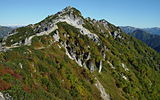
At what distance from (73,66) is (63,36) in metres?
31.6

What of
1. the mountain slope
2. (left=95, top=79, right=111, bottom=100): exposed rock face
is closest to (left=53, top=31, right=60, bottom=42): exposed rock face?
the mountain slope

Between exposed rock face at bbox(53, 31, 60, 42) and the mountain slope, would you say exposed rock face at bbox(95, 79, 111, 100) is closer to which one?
the mountain slope

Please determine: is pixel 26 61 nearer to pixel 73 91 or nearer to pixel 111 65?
pixel 73 91

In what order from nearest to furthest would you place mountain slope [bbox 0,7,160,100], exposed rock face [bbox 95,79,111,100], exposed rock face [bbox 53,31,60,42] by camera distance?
1. mountain slope [bbox 0,7,160,100]
2. exposed rock face [bbox 95,79,111,100]
3. exposed rock face [bbox 53,31,60,42]

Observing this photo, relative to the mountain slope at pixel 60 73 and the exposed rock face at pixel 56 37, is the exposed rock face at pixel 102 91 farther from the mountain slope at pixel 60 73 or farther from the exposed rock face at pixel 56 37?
the exposed rock face at pixel 56 37

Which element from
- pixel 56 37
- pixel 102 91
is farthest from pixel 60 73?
pixel 56 37

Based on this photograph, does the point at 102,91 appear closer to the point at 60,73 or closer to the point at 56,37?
the point at 60,73

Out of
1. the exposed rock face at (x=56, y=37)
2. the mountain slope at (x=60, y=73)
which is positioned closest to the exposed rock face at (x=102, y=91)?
the mountain slope at (x=60, y=73)

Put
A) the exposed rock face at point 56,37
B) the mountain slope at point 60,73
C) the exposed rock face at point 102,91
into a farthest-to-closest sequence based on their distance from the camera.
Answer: the exposed rock face at point 56,37, the exposed rock face at point 102,91, the mountain slope at point 60,73

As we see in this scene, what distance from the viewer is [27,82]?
46.1 metres

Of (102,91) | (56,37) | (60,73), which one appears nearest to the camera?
(60,73)

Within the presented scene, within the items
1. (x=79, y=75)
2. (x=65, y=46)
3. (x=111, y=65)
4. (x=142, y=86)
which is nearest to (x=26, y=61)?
(x=79, y=75)

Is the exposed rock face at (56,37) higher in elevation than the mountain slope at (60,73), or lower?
higher

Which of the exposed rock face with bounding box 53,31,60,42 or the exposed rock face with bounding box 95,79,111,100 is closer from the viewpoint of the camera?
the exposed rock face with bounding box 95,79,111,100
